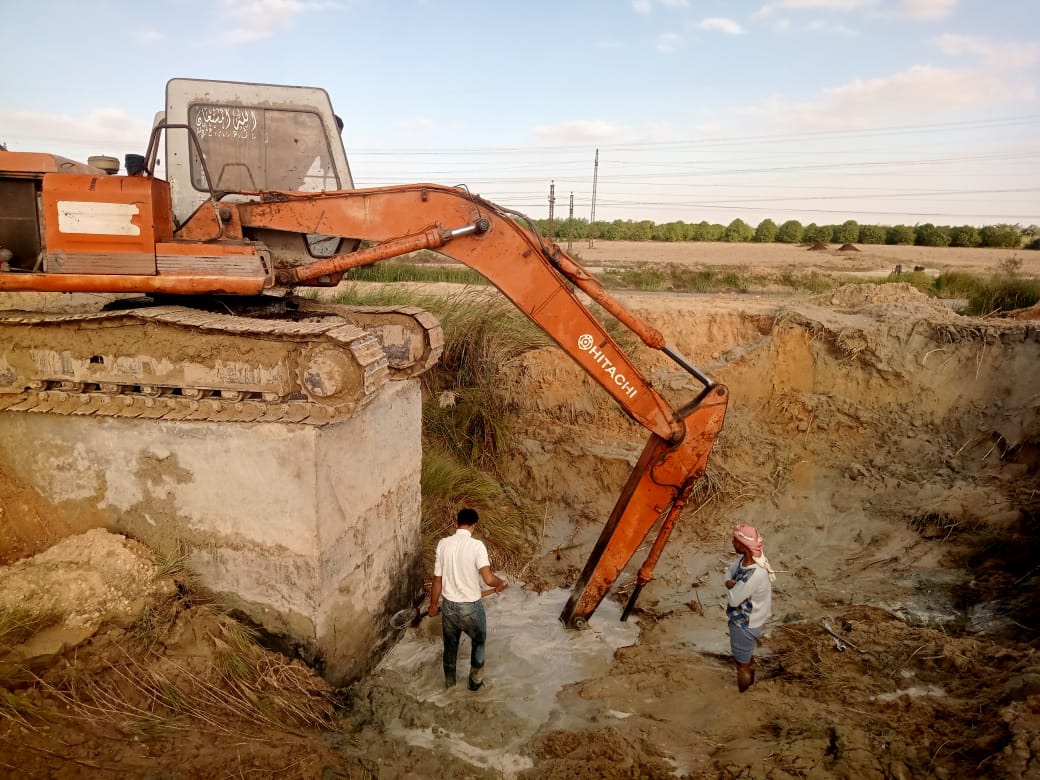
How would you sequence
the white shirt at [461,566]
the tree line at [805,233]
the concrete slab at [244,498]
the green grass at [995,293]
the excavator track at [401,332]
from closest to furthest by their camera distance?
the concrete slab at [244,498], the white shirt at [461,566], the excavator track at [401,332], the green grass at [995,293], the tree line at [805,233]

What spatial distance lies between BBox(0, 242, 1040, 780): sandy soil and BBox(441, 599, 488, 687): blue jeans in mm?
146

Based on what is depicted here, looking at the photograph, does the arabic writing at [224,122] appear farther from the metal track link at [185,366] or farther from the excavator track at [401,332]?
the metal track link at [185,366]

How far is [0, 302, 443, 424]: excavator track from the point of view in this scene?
368 centimetres

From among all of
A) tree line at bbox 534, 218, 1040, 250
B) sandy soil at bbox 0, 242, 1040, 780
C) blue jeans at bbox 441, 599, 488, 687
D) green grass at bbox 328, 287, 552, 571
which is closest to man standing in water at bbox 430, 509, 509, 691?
blue jeans at bbox 441, 599, 488, 687

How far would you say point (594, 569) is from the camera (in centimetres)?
489

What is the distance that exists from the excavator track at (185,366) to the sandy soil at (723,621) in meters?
0.85

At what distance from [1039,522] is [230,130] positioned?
22.8 ft

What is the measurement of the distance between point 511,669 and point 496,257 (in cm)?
272

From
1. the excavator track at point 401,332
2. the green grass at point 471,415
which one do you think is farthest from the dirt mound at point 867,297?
the excavator track at point 401,332

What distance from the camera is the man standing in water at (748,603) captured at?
13.6 feet

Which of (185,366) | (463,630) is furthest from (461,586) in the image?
(185,366)

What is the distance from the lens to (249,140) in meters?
5.30

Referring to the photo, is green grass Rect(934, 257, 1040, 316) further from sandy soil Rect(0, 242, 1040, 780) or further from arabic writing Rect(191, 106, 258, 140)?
arabic writing Rect(191, 106, 258, 140)

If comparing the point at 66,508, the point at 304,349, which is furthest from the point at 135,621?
the point at 304,349
